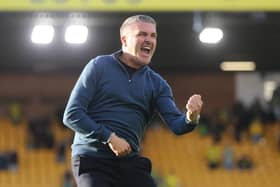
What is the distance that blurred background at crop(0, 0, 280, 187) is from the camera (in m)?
11.7

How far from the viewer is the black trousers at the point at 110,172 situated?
3.85 meters

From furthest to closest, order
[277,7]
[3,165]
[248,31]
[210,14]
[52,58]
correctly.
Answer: [52,58] → [3,165] → [248,31] → [210,14] → [277,7]

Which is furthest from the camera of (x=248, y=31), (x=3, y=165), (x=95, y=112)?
(x=3, y=165)

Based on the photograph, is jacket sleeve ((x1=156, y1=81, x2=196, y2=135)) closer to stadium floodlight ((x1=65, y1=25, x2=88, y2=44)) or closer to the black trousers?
the black trousers

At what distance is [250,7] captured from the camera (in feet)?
33.5

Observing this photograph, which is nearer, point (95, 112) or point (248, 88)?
point (95, 112)

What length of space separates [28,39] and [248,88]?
18.4ft

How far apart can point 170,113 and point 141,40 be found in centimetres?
40

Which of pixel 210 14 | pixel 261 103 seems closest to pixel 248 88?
pixel 261 103

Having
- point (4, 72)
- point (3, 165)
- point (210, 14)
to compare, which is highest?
point (210, 14)

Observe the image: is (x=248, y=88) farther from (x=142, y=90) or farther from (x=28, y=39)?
(x=142, y=90)

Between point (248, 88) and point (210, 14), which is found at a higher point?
point (210, 14)

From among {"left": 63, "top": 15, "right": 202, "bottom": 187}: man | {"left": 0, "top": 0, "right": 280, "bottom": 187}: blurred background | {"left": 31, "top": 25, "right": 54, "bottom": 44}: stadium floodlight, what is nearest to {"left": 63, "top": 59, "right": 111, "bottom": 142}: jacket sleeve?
{"left": 63, "top": 15, "right": 202, "bottom": 187}: man

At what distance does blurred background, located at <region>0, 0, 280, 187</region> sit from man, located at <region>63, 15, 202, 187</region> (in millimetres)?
6449
